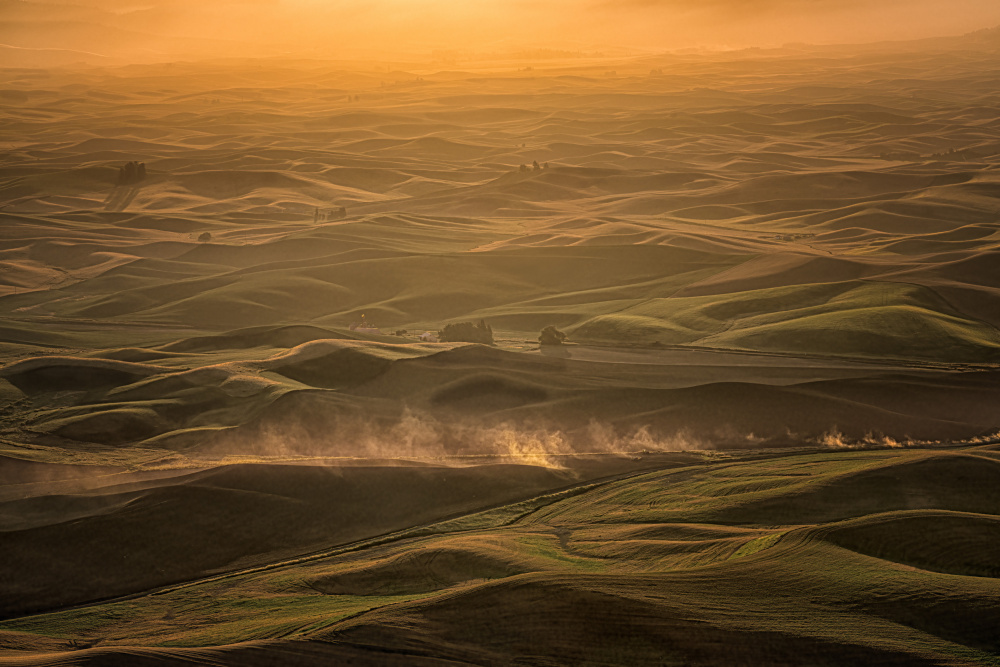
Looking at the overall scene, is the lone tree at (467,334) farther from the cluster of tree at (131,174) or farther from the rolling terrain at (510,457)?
the cluster of tree at (131,174)

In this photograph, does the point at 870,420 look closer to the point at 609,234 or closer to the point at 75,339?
the point at 75,339

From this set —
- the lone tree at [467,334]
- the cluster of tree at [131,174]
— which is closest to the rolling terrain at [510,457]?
the lone tree at [467,334]

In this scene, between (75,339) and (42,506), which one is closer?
(42,506)

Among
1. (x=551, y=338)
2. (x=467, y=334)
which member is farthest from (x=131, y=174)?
(x=551, y=338)

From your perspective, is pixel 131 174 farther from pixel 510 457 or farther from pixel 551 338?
pixel 510 457

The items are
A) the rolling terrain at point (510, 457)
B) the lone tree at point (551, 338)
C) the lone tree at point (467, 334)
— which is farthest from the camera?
the lone tree at point (467, 334)

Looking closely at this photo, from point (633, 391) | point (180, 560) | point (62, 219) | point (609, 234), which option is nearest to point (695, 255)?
point (609, 234)
